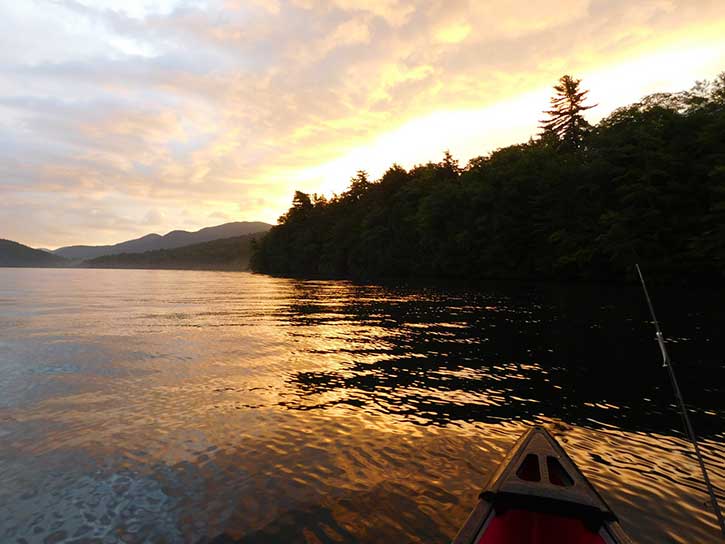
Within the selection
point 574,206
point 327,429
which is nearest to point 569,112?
point 574,206

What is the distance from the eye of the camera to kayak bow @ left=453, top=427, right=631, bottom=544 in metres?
4.73

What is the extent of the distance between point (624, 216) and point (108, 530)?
67.6 meters

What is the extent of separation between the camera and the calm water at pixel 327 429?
22.8ft

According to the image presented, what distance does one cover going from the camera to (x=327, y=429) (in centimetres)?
1082

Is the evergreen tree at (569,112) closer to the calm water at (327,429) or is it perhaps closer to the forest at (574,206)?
the forest at (574,206)

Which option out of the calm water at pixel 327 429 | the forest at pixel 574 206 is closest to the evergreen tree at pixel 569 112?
the forest at pixel 574 206

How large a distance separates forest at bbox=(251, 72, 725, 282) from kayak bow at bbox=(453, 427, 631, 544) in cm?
5722

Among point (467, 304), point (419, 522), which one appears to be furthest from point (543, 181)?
point (419, 522)

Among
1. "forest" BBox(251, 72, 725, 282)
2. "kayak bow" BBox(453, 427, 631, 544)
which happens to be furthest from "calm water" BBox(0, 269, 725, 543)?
"forest" BBox(251, 72, 725, 282)

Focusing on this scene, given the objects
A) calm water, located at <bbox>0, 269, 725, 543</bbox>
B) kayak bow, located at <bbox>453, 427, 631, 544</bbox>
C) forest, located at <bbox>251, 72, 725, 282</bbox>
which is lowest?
calm water, located at <bbox>0, 269, 725, 543</bbox>

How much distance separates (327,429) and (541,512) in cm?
661

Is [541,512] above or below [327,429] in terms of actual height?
above

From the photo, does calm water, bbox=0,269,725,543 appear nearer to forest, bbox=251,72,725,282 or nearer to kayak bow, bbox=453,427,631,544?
kayak bow, bbox=453,427,631,544

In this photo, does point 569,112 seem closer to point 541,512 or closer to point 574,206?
point 574,206
